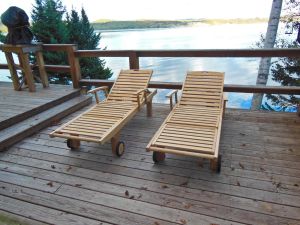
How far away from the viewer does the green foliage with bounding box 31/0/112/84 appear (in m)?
11.1

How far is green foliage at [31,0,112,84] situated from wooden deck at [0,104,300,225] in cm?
829

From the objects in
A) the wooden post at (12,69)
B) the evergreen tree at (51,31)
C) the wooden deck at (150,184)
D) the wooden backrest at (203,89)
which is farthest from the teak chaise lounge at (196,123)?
the evergreen tree at (51,31)

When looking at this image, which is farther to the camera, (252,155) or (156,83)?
(156,83)

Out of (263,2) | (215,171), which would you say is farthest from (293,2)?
(215,171)

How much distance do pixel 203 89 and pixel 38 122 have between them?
2.69 m

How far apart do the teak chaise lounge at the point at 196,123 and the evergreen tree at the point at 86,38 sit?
8.36m

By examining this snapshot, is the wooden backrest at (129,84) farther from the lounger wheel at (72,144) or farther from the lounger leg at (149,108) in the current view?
the lounger wheel at (72,144)

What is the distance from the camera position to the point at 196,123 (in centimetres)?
321

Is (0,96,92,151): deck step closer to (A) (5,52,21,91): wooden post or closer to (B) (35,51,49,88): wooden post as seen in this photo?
(B) (35,51,49,88): wooden post

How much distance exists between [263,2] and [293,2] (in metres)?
0.84

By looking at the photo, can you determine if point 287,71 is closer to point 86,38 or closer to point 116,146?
point 116,146

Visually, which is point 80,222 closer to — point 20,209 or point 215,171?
point 20,209

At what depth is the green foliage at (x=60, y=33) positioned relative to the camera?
11.1m

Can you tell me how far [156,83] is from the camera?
15.5 feet
